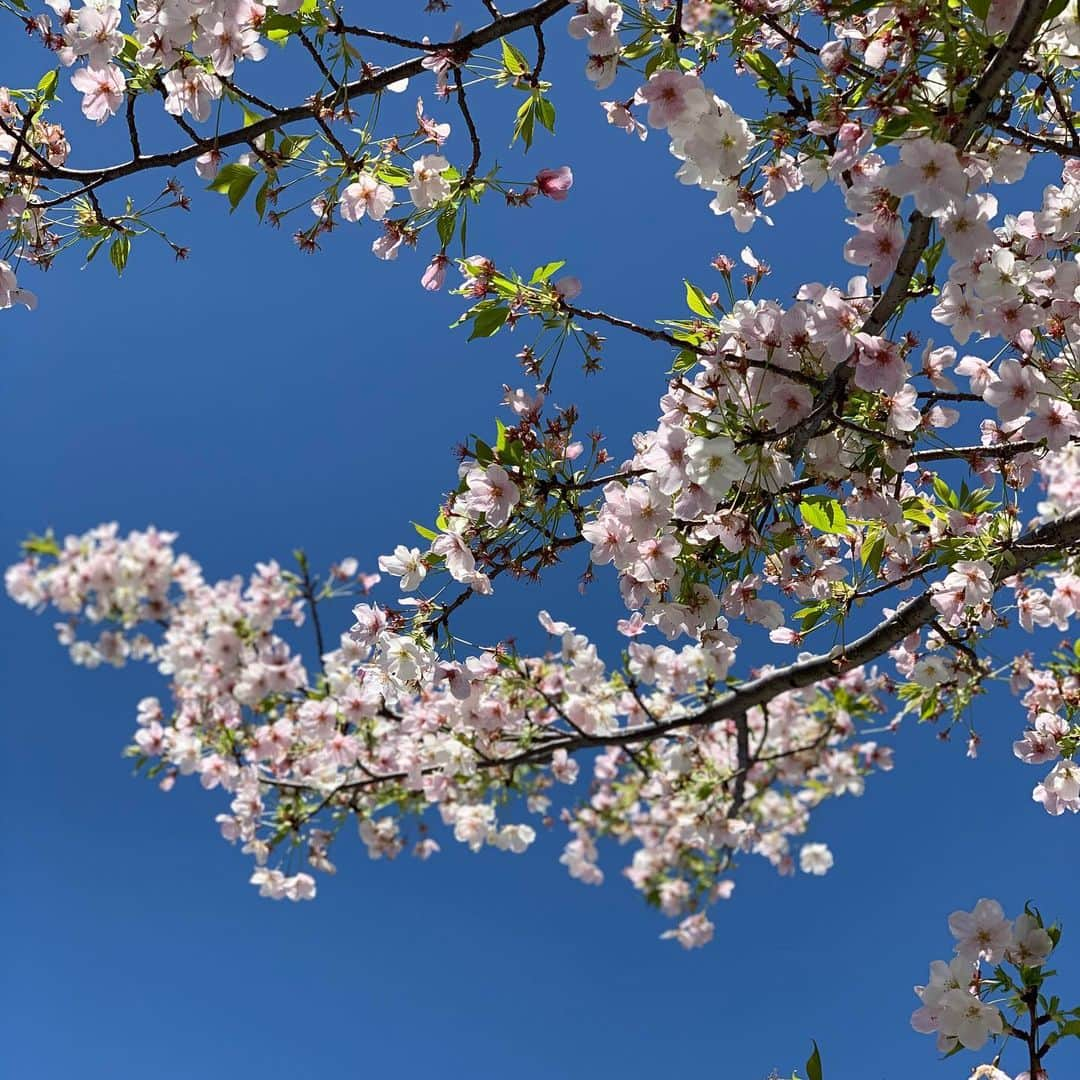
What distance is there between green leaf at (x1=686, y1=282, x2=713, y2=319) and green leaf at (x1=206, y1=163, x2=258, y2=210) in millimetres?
1319

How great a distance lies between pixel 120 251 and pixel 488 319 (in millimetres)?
1281

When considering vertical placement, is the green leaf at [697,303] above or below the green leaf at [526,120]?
below

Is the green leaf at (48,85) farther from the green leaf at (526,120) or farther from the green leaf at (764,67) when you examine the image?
the green leaf at (764,67)

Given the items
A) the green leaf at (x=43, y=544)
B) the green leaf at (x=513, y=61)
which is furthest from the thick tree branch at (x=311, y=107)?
the green leaf at (x=43, y=544)

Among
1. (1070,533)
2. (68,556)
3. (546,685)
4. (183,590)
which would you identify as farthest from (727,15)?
(68,556)

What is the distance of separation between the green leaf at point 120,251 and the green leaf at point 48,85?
0.42 metres

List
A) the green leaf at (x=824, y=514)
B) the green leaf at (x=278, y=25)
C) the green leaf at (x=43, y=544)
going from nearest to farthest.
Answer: the green leaf at (x=278, y=25)
the green leaf at (x=824, y=514)
the green leaf at (x=43, y=544)

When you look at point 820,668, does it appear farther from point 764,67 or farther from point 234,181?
point 234,181

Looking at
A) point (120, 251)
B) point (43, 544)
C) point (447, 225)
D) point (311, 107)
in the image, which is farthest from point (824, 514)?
point (43, 544)

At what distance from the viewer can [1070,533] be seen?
8.98 feet

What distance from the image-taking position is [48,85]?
2.62 meters

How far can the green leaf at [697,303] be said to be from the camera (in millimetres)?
2498

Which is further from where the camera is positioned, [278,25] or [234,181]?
[234,181]

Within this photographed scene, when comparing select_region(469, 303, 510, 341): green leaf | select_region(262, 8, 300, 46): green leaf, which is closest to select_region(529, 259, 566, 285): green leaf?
select_region(469, 303, 510, 341): green leaf
